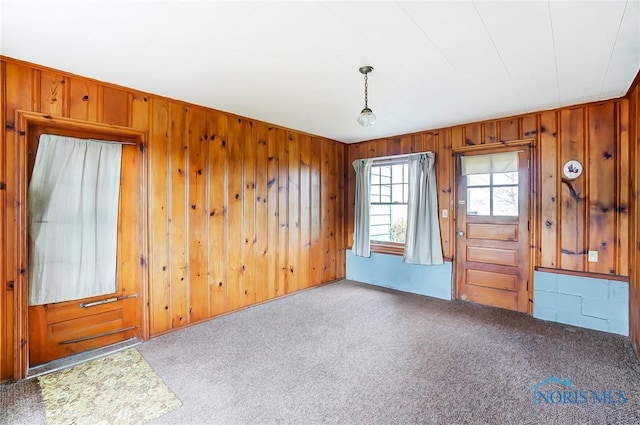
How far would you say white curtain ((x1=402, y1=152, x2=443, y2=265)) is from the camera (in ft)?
13.8

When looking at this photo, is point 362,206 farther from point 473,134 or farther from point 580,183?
point 580,183

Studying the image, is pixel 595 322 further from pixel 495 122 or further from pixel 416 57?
pixel 416 57

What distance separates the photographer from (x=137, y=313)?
2.97m

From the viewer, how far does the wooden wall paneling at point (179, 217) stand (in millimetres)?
3116

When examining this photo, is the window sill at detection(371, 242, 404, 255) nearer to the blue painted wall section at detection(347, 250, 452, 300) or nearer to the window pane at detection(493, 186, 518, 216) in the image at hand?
the blue painted wall section at detection(347, 250, 452, 300)

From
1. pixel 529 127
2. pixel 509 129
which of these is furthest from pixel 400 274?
pixel 529 127

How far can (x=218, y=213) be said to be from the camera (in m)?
3.49

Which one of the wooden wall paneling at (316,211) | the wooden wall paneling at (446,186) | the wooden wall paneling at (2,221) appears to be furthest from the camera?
the wooden wall paneling at (316,211)

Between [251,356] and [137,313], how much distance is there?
4.19ft

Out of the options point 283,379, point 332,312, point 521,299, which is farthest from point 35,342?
point 521,299

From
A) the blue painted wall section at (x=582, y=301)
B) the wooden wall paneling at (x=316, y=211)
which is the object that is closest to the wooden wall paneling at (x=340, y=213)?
the wooden wall paneling at (x=316, y=211)

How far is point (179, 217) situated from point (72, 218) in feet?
2.84

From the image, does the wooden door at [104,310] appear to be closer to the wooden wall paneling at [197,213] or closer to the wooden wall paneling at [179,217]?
the wooden wall paneling at [179,217]

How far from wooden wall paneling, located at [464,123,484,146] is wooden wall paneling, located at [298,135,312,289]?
7.16 ft
